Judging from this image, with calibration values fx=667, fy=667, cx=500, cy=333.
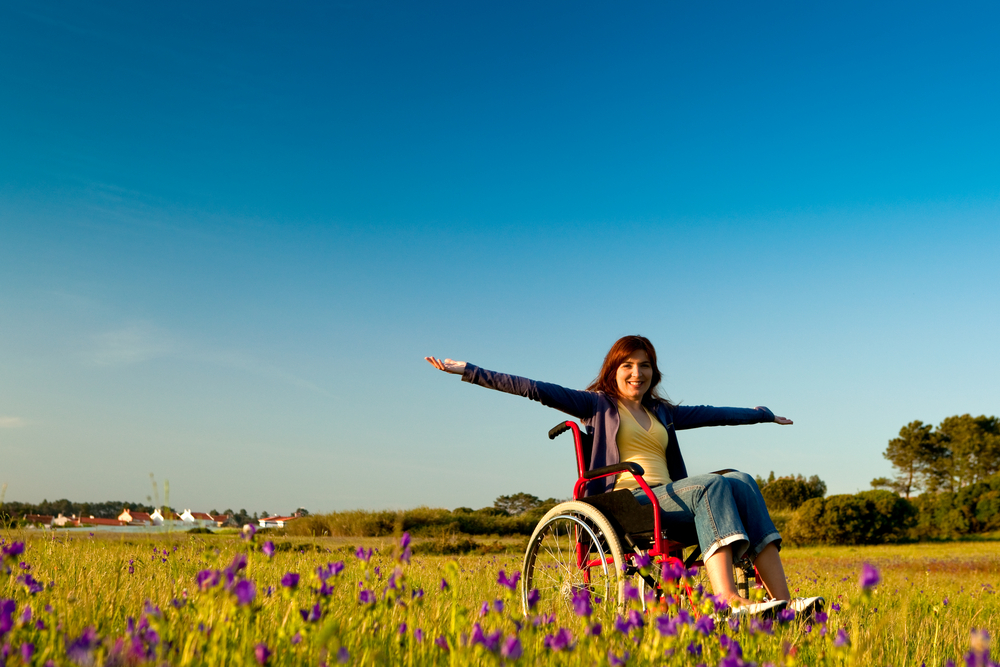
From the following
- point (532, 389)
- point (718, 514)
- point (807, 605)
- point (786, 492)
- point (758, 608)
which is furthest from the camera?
point (786, 492)

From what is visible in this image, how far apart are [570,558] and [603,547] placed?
334 millimetres

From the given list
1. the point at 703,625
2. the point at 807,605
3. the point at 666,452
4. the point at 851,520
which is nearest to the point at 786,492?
the point at 851,520

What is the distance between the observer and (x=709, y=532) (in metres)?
2.95

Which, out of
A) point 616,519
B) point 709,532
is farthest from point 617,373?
point 709,532

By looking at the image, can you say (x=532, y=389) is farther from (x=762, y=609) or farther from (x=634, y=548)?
(x=762, y=609)

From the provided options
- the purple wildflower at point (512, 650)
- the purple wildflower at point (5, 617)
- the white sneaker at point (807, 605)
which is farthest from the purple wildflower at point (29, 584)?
the white sneaker at point (807, 605)

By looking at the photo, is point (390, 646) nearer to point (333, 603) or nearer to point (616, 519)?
point (333, 603)

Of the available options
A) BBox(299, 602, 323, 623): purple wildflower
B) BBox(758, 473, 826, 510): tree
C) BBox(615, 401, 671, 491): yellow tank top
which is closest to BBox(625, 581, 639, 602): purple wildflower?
BBox(615, 401, 671, 491): yellow tank top

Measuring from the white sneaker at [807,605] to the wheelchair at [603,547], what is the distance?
0.37 metres

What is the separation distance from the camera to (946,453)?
1473 inches

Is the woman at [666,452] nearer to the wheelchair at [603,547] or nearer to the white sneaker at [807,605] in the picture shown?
the white sneaker at [807,605]

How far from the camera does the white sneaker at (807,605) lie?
2622 mm

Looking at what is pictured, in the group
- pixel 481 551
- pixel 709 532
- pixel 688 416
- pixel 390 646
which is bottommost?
pixel 481 551

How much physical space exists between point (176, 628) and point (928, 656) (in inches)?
102
